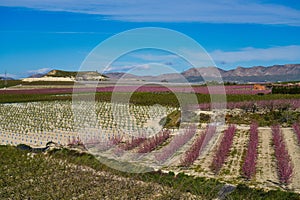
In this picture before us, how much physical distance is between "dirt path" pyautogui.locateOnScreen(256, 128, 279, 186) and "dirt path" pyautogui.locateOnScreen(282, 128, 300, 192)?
15.8 inches

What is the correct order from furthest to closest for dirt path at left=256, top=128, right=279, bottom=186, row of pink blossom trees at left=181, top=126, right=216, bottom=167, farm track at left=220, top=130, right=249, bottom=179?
row of pink blossom trees at left=181, top=126, right=216, bottom=167, farm track at left=220, top=130, right=249, bottom=179, dirt path at left=256, top=128, right=279, bottom=186

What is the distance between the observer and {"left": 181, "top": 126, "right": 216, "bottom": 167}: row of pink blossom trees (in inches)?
358

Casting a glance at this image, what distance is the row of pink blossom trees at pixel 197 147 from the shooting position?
29.9 feet

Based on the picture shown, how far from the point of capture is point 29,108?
22797 mm

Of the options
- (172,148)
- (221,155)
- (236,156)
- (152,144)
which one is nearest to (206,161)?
(221,155)

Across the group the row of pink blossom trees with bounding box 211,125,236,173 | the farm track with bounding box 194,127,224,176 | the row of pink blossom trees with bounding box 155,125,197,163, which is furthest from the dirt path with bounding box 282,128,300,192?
the row of pink blossom trees with bounding box 155,125,197,163

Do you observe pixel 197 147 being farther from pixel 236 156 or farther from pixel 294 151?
pixel 294 151

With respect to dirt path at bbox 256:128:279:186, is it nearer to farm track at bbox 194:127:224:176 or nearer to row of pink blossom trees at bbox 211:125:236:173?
row of pink blossom trees at bbox 211:125:236:173

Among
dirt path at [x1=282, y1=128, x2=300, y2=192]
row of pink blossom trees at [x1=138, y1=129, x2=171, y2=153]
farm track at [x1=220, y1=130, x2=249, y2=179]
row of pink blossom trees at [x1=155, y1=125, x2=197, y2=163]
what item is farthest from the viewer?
row of pink blossom trees at [x1=138, y1=129, x2=171, y2=153]

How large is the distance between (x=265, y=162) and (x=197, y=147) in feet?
5.94

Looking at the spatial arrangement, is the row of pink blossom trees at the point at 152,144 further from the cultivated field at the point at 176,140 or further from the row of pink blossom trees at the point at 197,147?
the row of pink blossom trees at the point at 197,147

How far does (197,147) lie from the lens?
10.3 m

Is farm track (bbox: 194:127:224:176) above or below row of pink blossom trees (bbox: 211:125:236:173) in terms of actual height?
below

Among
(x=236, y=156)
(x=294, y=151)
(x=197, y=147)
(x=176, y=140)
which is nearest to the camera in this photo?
(x=236, y=156)
